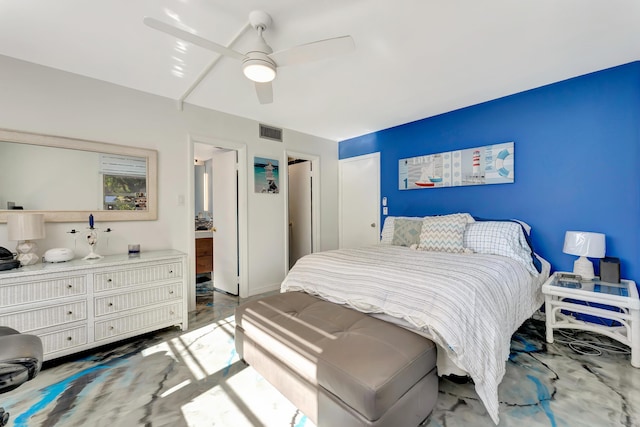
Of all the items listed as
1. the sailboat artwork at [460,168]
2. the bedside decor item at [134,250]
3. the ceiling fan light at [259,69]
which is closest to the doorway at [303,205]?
the sailboat artwork at [460,168]

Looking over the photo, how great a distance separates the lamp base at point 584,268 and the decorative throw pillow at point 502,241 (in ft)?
0.97

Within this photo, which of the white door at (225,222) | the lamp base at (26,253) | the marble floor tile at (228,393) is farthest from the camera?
the white door at (225,222)

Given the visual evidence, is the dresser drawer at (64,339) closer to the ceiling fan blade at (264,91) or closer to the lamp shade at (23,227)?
the lamp shade at (23,227)

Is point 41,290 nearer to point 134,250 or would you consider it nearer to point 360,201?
point 134,250

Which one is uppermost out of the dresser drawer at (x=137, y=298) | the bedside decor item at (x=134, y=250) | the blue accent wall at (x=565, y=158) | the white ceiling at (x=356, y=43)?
the white ceiling at (x=356, y=43)

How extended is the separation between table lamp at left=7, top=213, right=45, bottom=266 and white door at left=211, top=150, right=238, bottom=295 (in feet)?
6.12

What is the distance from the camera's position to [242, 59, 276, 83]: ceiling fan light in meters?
1.71

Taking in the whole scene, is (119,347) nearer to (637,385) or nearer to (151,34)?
(151,34)

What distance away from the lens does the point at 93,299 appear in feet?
7.13

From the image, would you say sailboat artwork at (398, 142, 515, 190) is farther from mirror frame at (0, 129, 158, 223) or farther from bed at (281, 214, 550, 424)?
mirror frame at (0, 129, 158, 223)

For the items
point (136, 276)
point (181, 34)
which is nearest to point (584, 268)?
point (181, 34)

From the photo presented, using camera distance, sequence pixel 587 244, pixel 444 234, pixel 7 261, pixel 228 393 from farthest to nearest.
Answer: pixel 444 234, pixel 587 244, pixel 7 261, pixel 228 393

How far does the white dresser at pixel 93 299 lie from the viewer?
6.25 feet

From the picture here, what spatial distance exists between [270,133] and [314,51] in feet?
7.58
